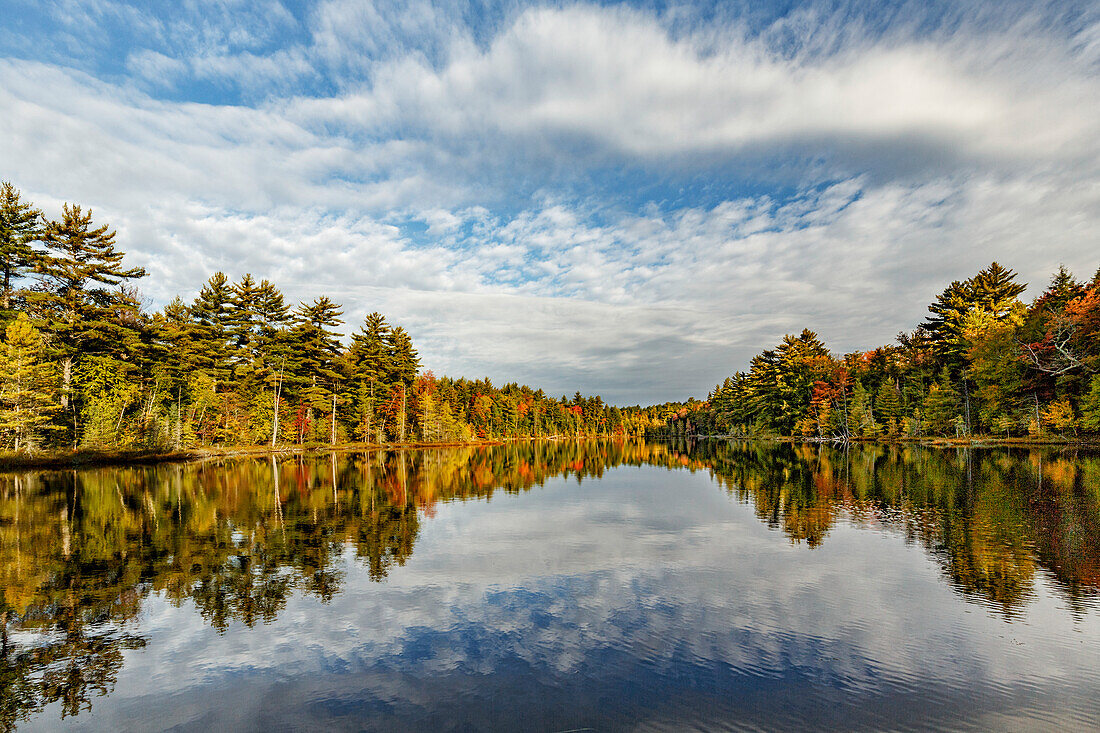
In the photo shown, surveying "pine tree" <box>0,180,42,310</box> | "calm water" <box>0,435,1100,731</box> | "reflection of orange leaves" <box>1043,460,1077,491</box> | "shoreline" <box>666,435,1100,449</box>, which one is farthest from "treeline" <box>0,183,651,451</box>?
"shoreline" <box>666,435,1100,449</box>

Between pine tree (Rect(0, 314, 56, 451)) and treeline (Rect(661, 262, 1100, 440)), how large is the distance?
78220 millimetres

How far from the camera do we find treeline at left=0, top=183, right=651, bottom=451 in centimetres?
3756

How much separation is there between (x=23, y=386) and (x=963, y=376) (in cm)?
8956

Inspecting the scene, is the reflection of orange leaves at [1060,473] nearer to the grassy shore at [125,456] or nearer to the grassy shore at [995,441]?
the grassy shore at [995,441]

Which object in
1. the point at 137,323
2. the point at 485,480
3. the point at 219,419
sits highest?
the point at 137,323

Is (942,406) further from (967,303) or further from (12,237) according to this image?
(12,237)

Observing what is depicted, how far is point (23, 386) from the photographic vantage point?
3306cm

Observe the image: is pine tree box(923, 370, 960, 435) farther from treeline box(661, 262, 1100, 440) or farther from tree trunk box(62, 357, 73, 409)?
tree trunk box(62, 357, 73, 409)

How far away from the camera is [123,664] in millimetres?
7293

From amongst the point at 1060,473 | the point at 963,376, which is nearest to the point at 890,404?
the point at 963,376

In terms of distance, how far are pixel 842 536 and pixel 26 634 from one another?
19011 millimetres

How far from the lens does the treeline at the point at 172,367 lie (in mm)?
37562

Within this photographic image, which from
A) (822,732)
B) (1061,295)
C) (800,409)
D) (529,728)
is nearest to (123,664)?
(529,728)

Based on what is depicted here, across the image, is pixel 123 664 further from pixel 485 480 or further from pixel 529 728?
pixel 485 480
